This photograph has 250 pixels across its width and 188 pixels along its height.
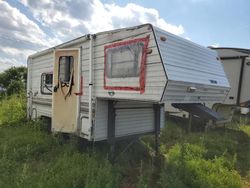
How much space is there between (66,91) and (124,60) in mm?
2091

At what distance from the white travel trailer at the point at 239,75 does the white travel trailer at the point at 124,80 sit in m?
5.30

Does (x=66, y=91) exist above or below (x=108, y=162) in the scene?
above

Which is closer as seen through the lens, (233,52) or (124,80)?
(124,80)

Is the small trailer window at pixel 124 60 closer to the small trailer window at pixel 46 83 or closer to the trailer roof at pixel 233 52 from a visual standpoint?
the small trailer window at pixel 46 83

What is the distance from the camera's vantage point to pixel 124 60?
463 cm

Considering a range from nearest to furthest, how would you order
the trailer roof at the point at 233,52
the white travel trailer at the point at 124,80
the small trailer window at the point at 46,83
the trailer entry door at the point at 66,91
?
the white travel trailer at the point at 124,80
the trailer entry door at the point at 66,91
the small trailer window at the point at 46,83
the trailer roof at the point at 233,52

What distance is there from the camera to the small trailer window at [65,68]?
19.7 ft

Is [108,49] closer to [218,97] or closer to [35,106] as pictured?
[218,97]

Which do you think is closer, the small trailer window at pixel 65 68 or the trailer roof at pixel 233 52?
the small trailer window at pixel 65 68

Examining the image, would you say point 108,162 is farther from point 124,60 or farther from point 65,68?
point 65,68

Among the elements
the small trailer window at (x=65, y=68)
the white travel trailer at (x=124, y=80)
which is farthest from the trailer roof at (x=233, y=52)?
the small trailer window at (x=65, y=68)

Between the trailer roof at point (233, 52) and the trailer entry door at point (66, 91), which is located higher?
the trailer roof at point (233, 52)

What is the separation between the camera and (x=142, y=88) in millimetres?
4312

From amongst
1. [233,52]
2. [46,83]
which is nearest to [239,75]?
[233,52]
